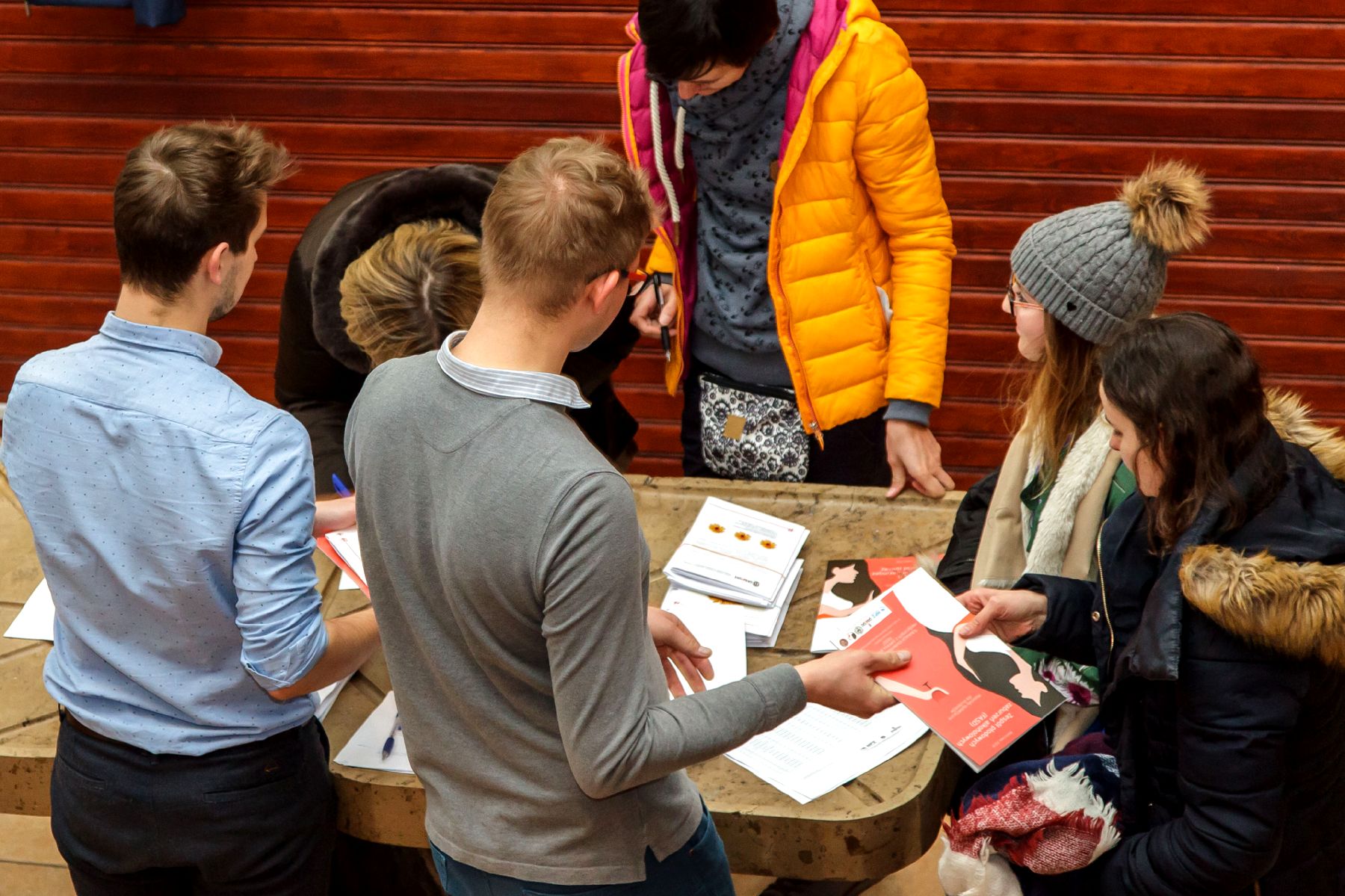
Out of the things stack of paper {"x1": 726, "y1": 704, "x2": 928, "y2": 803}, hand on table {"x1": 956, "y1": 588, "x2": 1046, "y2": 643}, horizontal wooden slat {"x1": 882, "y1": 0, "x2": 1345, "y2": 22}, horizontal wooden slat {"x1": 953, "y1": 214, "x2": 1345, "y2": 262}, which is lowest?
stack of paper {"x1": 726, "y1": 704, "x2": 928, "y2": 803}

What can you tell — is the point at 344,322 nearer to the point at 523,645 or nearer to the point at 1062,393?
the point at 523,645

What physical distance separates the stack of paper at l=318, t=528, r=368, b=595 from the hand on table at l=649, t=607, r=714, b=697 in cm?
86

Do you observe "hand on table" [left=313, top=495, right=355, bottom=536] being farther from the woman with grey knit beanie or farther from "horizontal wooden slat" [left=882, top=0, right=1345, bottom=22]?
"horizontal wooden slat" [left=882, top=0, right=1345, bottom=22]

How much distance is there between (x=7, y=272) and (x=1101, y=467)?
4.56 metres

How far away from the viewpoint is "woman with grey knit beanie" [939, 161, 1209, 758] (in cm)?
231

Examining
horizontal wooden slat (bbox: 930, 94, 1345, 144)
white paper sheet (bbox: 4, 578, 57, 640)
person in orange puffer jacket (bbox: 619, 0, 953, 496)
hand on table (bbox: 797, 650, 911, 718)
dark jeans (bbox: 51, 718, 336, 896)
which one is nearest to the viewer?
hand on table (bbox: 797, 650, 911, 718)

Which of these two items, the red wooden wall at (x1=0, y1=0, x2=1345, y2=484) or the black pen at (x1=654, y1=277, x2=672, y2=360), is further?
the red wooden wall at (x1=0, y1=0, x2=1345, y2=484)

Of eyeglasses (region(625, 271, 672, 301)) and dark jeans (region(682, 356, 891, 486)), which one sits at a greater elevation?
eyeglasses (region(625, 271, 672, 301))

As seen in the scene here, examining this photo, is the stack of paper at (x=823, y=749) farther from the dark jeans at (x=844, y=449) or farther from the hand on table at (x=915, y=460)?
the dark jeans at (x=844, y=449)

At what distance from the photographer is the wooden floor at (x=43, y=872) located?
127 inches

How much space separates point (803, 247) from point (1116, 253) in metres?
0.82

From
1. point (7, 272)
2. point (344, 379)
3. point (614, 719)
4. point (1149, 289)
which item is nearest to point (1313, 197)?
point (1149, 289)

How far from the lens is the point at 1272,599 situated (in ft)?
5.56

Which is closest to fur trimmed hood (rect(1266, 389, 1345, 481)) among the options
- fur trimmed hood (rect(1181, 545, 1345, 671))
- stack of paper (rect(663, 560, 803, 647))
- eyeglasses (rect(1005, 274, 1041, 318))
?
fur trimmed hood (rect(1181, 545, 1345, 671))
